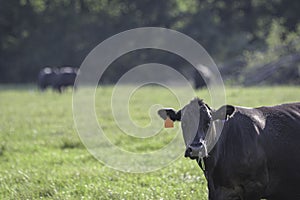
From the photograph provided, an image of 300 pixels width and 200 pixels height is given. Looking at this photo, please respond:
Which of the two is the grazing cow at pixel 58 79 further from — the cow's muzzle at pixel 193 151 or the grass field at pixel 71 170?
the cow's muzzle at pixel 193 151

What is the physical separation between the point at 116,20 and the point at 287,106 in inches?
2027

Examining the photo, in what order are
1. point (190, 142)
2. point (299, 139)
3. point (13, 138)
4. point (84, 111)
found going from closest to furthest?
1. point (190, 142)
2. point (299, 139)
3. point (13, 138)
4. point (84, 111)

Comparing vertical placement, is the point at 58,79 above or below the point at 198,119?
above

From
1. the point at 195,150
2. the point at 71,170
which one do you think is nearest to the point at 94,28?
the point at 71,170

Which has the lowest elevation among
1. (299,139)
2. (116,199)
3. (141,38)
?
(116,199)

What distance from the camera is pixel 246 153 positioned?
612 centimetres

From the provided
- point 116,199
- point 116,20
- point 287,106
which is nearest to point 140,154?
point 116,199

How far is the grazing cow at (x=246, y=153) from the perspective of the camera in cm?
604

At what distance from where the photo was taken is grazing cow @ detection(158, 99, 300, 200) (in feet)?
19.8

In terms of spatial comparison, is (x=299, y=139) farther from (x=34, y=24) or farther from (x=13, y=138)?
(x=34, y=24)

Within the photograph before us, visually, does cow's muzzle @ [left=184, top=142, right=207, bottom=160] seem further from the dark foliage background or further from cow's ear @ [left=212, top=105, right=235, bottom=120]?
the dark foliage background

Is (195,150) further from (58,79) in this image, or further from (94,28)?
(94,28)

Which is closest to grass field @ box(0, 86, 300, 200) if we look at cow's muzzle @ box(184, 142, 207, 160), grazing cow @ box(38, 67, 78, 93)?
cow's muzzle @ box(184, 142, 207, 160)

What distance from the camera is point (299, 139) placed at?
251 inches
